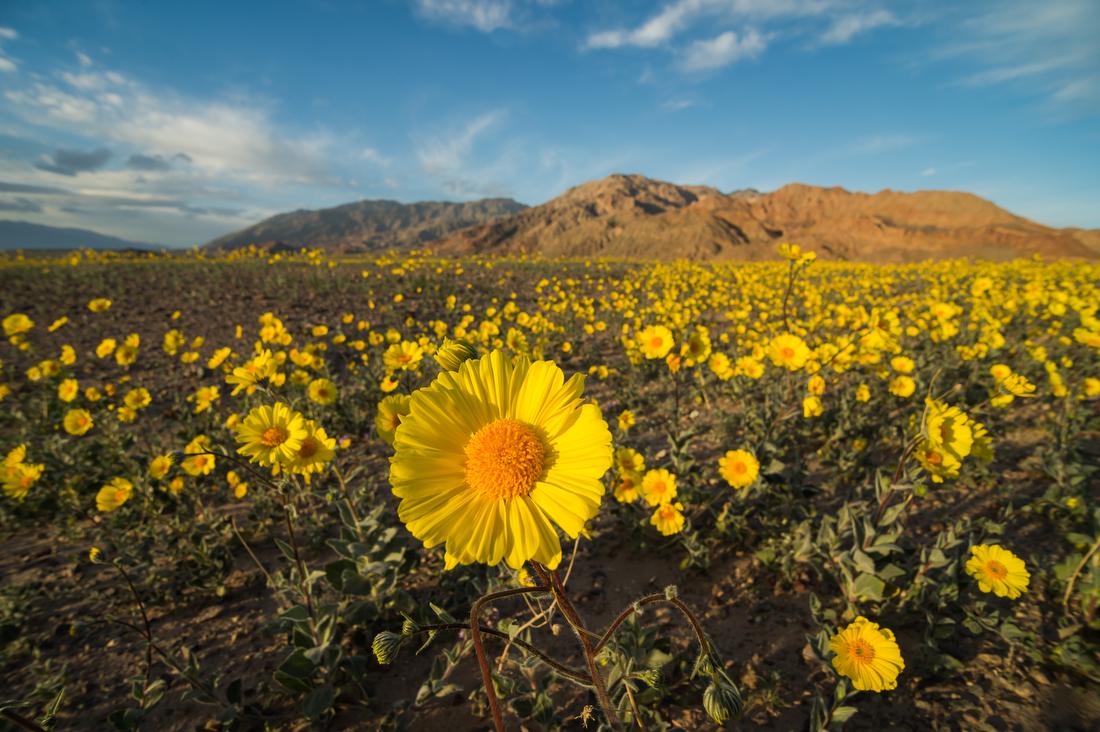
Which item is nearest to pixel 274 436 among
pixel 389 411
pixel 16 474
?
pixel 389 411

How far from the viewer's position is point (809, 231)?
6366 cm

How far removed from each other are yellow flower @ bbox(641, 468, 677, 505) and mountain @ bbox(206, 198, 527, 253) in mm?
131871

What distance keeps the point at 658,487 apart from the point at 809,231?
7548 centimetres

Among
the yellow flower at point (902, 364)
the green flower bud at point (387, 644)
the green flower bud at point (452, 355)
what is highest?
the green flower bud at point (452, 355)

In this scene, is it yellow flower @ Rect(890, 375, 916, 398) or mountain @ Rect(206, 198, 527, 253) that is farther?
mountain @ Rect(206, 198, 527, 253)

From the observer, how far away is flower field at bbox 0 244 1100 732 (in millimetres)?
1443

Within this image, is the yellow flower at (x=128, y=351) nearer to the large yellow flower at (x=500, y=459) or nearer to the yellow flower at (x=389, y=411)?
the yellow flower at (x=389, y=411)

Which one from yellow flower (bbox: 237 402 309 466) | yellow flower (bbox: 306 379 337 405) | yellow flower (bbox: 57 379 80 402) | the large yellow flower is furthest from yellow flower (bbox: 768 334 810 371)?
yellow flower (bbox: 57 379 80 402)

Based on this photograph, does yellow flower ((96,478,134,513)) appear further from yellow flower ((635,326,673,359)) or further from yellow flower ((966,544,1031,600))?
yellow flower ((966,544,1031,600))

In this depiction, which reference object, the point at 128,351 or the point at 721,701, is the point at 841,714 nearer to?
the point at 721,701

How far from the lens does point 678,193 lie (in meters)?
131

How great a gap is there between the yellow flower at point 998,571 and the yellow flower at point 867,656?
2.63 feet

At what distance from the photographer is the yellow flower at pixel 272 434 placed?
240cm

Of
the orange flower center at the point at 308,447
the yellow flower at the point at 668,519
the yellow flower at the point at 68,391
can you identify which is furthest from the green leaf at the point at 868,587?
the yellow flower at the point at 68,391
